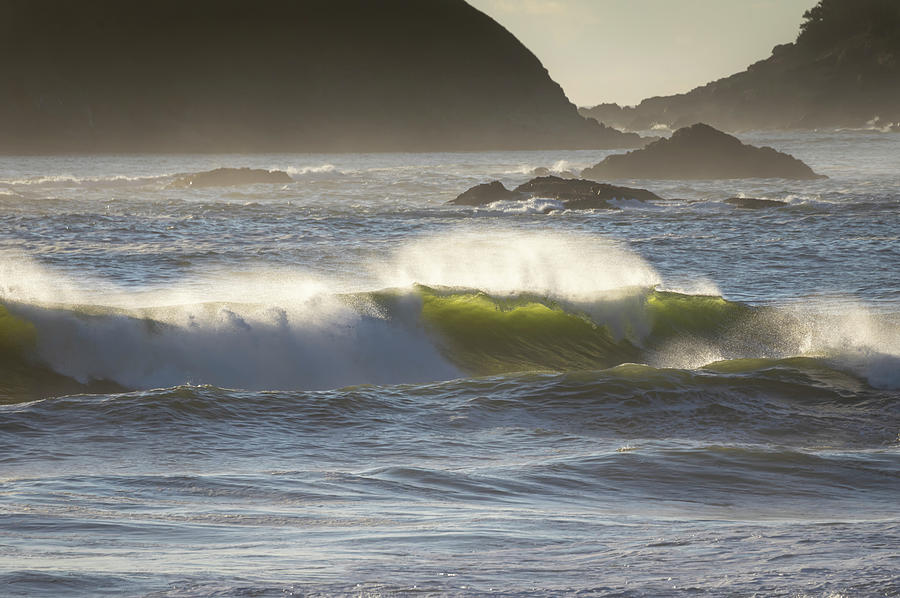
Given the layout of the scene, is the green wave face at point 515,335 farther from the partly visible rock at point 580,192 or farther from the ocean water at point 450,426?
the partly visible rock at point 580,192

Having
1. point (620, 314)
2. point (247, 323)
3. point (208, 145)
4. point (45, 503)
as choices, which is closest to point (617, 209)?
point (620, 314)

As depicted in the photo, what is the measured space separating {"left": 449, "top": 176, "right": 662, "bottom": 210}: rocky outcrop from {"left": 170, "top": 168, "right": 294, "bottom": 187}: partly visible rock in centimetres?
1844

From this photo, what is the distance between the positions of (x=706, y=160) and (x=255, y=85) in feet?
393

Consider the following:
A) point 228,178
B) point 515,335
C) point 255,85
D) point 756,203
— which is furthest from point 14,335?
point 255,85

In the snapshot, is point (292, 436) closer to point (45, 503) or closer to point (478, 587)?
point (45, 503)

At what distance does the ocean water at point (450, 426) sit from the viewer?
5137 millimetres

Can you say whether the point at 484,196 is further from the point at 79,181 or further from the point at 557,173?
the point at 557,173

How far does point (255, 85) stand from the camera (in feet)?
554

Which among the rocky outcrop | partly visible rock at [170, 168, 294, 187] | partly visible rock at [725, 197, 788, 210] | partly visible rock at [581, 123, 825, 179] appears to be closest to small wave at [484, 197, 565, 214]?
the rocky outcrop

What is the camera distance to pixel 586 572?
16.5ft

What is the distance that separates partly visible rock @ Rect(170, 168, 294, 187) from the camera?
56750 millimetres

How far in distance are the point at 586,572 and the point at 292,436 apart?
4154mm

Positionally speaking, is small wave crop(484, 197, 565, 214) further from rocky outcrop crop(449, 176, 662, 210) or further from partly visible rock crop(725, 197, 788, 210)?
partly visible rock crop(725, 197, 788, 210)

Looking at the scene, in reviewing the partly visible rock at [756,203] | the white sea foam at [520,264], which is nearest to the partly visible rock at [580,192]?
the partly visible rock at [756,203]
